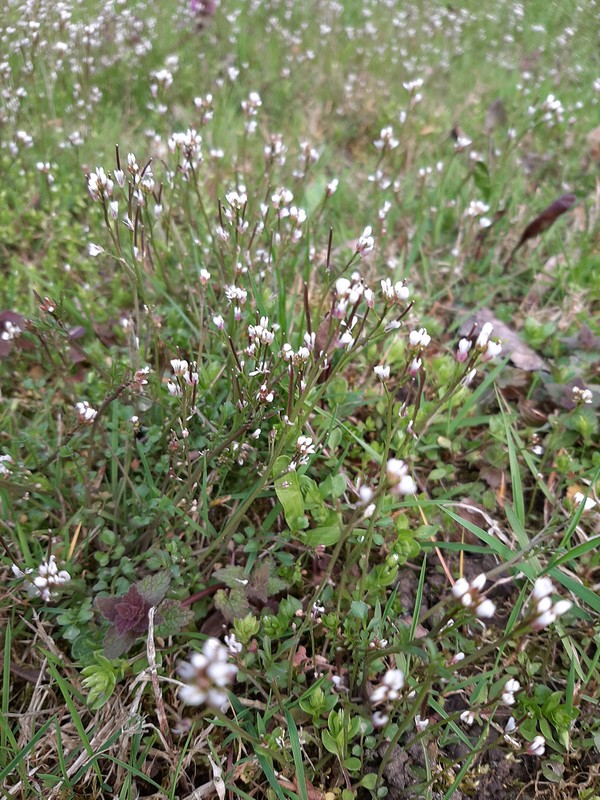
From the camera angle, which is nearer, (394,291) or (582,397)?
(394,291)

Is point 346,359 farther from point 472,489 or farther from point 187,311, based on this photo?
point 187,311

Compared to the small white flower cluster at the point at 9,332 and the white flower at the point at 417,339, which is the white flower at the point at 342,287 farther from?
the small white flower cluster at the point at 9,332

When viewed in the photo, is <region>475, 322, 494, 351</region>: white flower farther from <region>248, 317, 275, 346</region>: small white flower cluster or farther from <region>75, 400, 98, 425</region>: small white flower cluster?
<region>75, 400, 98, 425</region>: small white flower cluster

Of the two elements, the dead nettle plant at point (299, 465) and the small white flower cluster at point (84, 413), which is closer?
the dead nettle plant at point (299, 465)

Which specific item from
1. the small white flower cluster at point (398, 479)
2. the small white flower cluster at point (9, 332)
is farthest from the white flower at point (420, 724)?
the small white flower cluster at point (9, 332)

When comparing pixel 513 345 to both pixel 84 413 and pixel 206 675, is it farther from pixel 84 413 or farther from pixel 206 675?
pixel 206 675

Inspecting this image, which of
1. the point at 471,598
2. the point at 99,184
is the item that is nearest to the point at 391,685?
the point at 471,598

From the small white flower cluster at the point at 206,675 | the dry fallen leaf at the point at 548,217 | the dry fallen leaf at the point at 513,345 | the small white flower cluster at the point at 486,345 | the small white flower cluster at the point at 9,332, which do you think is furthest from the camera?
the dry fallen leaf at the point at 548,217
